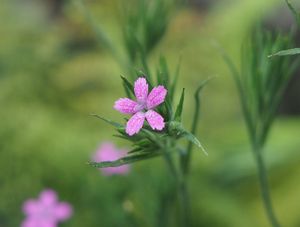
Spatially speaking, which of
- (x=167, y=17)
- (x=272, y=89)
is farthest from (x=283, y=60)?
(x=167, y=17)

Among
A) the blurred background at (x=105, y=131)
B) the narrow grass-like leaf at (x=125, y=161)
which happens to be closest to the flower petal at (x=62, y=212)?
the blurred background at (x=105, y=131)

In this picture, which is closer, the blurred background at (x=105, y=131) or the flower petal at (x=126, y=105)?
the flower petal at (x=126, y=105)

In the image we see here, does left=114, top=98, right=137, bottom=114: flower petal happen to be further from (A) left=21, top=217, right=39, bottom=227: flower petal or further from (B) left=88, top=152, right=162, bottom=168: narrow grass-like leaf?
(A) left=21, top=217, right=39, bottom=227: flower petal

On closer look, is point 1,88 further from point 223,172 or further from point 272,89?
point 272,89

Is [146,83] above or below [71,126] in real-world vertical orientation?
below

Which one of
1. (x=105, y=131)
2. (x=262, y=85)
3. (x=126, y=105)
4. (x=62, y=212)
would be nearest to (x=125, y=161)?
(x=126, y=105)

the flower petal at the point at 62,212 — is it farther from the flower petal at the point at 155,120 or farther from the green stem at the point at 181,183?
the flower petal at the point at 155,120

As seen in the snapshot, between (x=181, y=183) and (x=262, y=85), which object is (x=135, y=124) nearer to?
(x=181, y=183)
